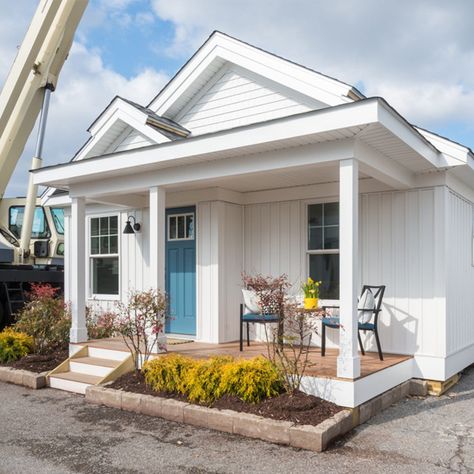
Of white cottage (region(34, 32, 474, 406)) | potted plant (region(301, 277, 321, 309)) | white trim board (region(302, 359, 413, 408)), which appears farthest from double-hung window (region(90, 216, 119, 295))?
white trim board (region(302, 359, 413, 408))

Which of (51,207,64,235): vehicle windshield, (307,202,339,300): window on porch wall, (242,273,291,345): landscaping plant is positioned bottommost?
(242,273,291,345): landscaping plant

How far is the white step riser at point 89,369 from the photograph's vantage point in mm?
6234

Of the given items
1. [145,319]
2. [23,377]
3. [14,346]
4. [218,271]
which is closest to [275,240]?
[218,271]

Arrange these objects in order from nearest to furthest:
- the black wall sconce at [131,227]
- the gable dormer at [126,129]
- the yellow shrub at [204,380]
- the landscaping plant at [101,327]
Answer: the yellow shrub at [204,380]
the gable dormer at [126,129]
the landscaping plant at [101,327]
the black wall sconce at [131,227]

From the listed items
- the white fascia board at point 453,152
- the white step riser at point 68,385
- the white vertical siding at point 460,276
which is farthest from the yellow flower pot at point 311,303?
the white step riser at point 68,385

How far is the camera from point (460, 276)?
21.8 ft

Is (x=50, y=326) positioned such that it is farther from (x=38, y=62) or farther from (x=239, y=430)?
(x=38, y=62)

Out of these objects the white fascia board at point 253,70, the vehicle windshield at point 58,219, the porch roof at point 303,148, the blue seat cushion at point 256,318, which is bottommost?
the blue seat cushion at point 256,318

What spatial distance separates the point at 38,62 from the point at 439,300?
8.05 meters

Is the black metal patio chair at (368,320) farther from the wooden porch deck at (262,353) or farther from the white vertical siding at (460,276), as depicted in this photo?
the white vertical siding at (460,276)

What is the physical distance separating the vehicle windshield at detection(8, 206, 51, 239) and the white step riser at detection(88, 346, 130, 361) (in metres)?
5.01

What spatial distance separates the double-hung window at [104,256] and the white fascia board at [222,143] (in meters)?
1.99

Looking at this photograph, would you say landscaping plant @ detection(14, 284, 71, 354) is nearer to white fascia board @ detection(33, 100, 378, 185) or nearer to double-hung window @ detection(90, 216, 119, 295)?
double-hung window @ detection(90, 216, 119, 295)

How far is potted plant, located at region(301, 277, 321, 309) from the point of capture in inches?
256
